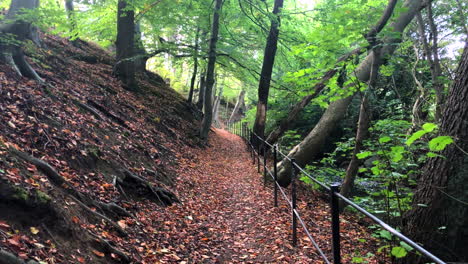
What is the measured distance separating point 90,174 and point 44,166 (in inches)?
37.5

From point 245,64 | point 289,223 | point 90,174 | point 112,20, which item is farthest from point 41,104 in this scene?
point 245,64

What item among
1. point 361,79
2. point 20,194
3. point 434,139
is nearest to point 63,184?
point 20,194

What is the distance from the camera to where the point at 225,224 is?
5.79 meters

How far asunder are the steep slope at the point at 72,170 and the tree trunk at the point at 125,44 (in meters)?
2.06

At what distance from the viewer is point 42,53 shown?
352 inches

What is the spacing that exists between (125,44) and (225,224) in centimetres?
846

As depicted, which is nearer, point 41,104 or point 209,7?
point 41,104

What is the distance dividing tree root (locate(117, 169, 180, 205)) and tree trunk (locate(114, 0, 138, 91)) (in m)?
6.67

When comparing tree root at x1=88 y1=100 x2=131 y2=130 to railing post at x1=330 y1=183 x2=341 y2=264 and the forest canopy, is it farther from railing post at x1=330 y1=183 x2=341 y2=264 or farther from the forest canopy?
railing post at x1=330 y1=183 x2=341 y2=264

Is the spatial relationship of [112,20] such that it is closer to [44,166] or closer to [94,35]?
[94,35]

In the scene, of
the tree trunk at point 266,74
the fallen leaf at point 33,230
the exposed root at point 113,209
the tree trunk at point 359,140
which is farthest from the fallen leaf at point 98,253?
the tree trunk at point 266,74

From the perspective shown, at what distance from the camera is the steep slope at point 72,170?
9.76ft

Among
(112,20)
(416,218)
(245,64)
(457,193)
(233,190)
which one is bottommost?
(233,190)

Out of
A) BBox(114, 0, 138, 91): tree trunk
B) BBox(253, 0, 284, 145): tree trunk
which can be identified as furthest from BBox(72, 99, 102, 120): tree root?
BBox(253, 0, 284, 145): tree trunk
